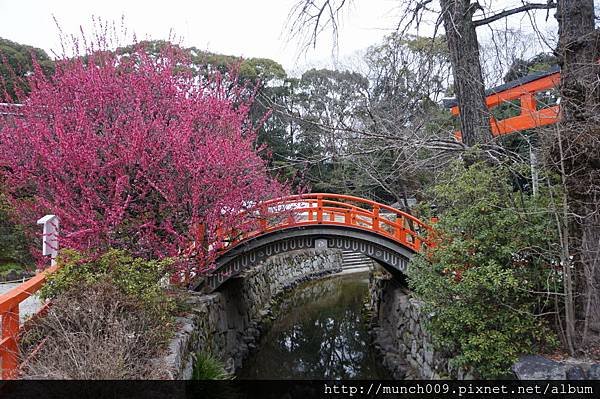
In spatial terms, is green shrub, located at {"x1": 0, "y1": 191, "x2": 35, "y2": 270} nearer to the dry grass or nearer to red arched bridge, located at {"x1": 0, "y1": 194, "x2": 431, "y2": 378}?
red arched bridge, located at {"x1": 0, "y1": 194, "x2": 431, "y2": 378}

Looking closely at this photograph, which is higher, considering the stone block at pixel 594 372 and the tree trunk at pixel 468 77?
the tree trunk at pixel 468 77

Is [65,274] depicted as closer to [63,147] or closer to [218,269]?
[63,147]

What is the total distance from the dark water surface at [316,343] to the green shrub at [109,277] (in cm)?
437

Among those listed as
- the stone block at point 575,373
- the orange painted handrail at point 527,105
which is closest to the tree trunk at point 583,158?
the orange painted handrail at point 527,105

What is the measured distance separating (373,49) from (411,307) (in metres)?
13.4

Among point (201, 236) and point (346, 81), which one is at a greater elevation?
point (346, 81)

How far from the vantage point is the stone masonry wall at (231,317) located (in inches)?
216

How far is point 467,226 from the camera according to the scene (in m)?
5.68

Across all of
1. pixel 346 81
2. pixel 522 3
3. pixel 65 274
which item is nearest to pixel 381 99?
pixel 346 81

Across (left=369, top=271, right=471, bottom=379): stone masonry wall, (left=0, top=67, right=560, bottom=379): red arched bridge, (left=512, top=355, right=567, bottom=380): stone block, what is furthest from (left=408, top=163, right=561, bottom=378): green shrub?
(left=0, top=67, right=560, bottom=379): red arched bridge

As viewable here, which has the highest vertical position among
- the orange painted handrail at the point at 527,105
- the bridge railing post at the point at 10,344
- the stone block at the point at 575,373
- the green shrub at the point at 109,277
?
the orange painted handrail at the point at 527,105

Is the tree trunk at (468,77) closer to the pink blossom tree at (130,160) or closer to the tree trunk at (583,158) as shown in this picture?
the tree trunk at (583,158)

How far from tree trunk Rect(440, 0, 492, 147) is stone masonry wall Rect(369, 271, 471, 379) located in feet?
10.3

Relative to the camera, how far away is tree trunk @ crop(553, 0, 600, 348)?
4.98m
